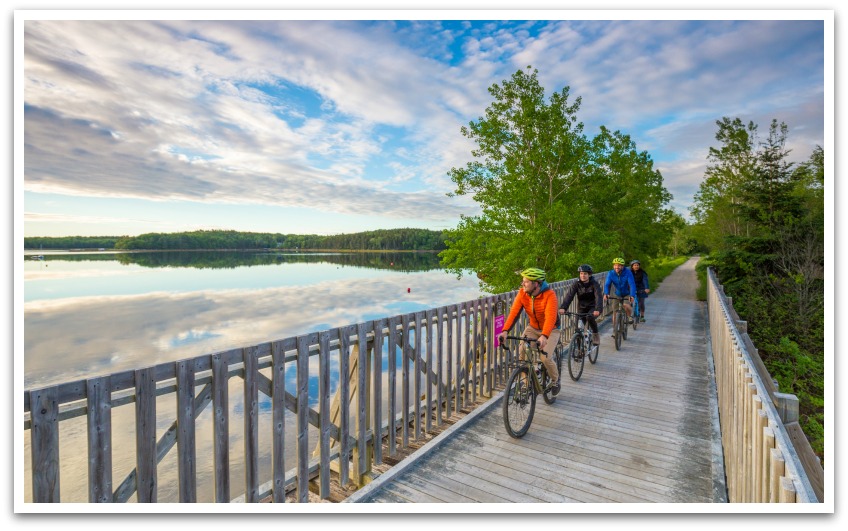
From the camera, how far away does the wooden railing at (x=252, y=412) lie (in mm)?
2350

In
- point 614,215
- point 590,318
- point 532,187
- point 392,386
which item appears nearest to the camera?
point 392,386

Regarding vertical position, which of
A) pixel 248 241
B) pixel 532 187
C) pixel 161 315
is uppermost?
pixel 532 187

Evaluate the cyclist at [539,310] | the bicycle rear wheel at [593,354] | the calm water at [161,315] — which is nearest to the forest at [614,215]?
the calm water at [161,315]

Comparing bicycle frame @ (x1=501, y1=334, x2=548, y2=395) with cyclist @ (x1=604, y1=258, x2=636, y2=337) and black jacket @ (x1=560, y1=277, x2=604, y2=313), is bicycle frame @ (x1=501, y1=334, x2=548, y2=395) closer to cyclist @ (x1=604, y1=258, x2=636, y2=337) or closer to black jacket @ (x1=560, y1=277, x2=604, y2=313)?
black jacket @ (x1=560, y1=277, x2=604, y2=313)

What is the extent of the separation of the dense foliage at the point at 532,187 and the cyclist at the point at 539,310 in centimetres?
1191

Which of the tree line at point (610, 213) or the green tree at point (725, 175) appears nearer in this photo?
the tree line at point (610, 213)

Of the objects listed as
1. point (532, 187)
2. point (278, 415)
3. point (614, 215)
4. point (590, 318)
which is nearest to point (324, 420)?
point (278, 415)

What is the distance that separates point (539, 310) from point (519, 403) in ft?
3.87

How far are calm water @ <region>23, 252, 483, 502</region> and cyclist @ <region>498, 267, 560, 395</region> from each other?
3736mm

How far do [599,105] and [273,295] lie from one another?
28719 mm

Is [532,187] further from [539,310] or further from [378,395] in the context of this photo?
[378,395]

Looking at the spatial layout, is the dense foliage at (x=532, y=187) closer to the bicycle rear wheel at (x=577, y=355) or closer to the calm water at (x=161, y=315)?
the calm water at (x=161, y=315)

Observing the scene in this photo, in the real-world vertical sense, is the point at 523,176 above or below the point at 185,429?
above

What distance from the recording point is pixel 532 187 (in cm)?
1892
